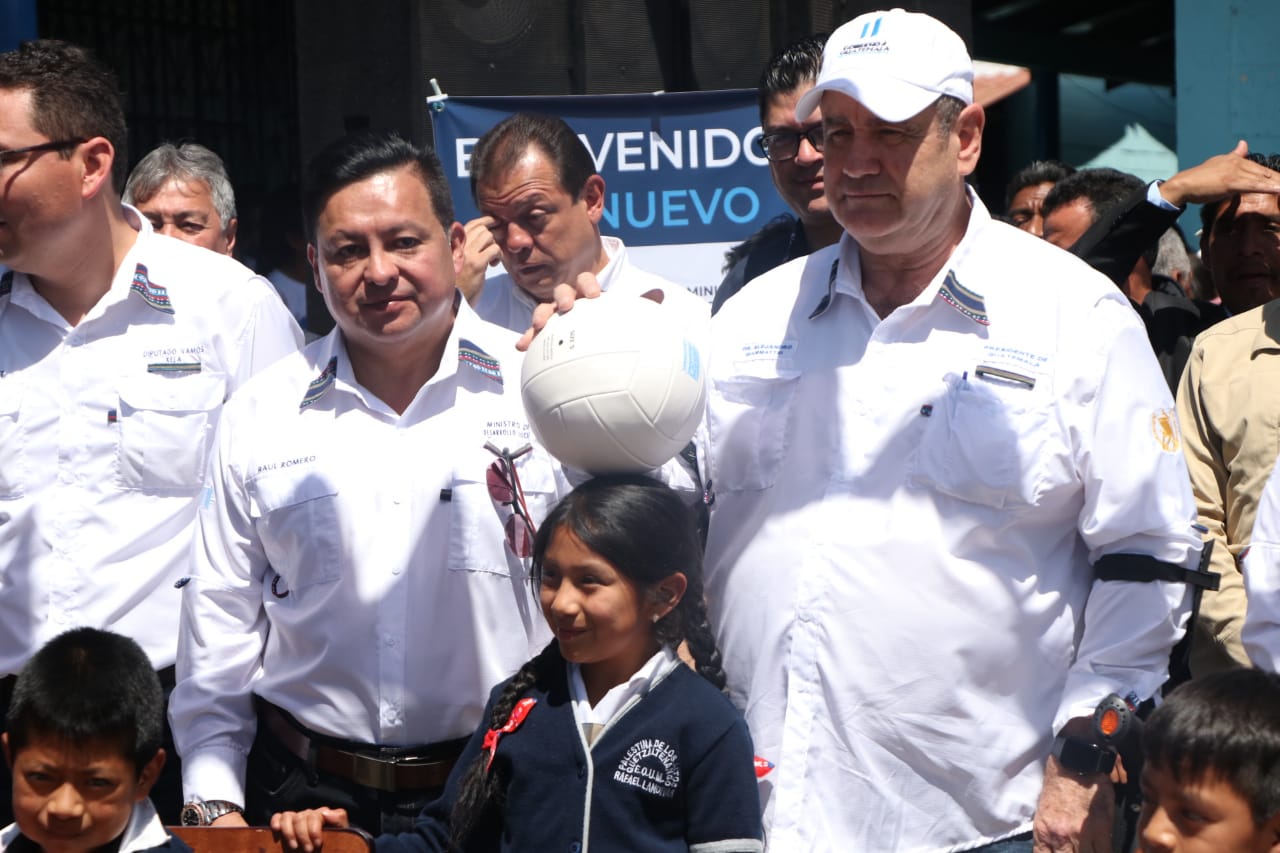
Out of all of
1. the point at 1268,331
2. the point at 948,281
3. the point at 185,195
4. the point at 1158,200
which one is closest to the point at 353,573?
the point at 948,281

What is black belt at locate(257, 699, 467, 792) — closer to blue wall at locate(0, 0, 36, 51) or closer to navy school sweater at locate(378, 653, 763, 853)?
navy school sweater at locate(378, 653, 763, 853)

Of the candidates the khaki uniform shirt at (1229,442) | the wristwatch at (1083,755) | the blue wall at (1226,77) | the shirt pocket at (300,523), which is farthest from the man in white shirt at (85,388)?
the blue wall at (1226,77)

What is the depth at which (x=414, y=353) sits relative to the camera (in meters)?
3.34

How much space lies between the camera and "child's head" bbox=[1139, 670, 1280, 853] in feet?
8.04

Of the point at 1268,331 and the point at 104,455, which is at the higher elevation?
the point at 1268,331

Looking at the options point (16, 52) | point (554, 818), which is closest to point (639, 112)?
point (16, 52)

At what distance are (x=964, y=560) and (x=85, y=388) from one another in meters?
Result: 1.97

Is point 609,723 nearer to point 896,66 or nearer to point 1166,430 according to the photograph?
point 1166,430

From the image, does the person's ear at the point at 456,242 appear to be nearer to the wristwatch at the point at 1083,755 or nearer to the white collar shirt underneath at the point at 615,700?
the white collar shirt underneath at the point at 615,700

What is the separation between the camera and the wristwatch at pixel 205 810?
124 inches

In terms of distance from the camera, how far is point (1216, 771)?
8.16 feet

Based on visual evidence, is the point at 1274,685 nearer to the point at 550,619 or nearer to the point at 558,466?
the point at 550,619

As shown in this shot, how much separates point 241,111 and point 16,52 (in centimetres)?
443

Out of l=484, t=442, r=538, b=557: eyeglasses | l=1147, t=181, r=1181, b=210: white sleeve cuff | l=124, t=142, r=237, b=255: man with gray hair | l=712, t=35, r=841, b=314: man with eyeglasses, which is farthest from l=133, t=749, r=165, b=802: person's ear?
l=1147, t=181, r=1181, b=210: white sleeve cuff
